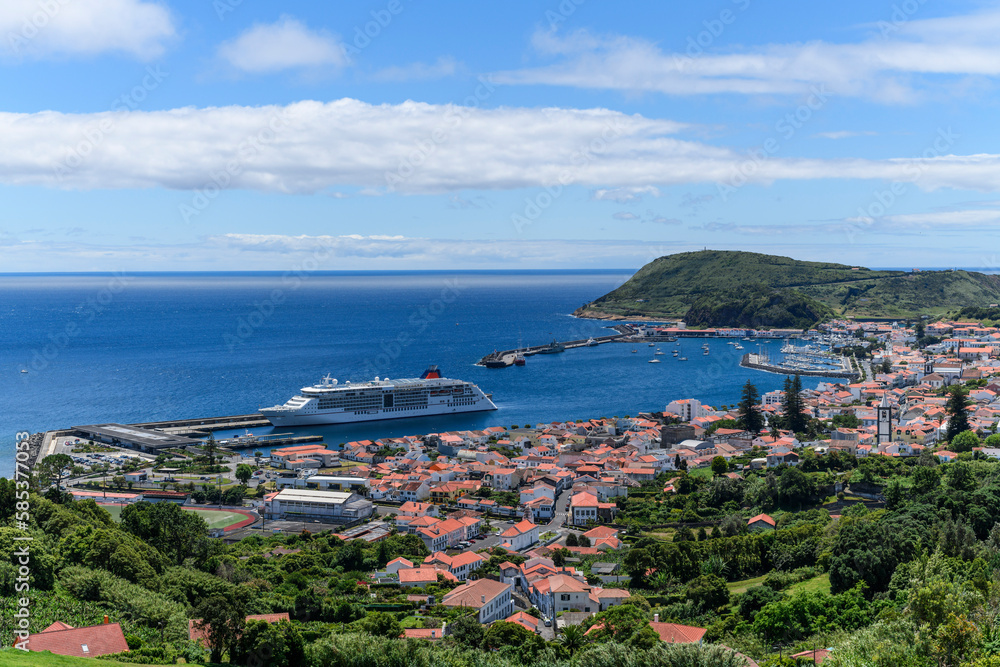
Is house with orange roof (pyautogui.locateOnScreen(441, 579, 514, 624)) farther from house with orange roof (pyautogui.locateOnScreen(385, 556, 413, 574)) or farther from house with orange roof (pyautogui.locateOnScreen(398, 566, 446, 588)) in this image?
house with orange roof (pyautogui.locateOnScreen(385, 556, 413, 574))

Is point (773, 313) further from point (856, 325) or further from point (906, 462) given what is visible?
point (906, 462)

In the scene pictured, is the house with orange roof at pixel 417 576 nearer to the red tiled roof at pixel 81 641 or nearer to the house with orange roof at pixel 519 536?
the house with orange roof at pixel 519 536

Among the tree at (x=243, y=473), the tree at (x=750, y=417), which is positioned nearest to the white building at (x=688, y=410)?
the tree at (x=750, y=417)

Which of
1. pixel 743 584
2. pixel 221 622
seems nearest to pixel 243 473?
pixel 221 622

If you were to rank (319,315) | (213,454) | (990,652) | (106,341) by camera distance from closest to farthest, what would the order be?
(990,652) < (213,454) < (106,341) < (319,315)

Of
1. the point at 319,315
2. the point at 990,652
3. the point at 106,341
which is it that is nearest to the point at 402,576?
→ the point at 990,652

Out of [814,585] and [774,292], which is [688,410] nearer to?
[814,585]

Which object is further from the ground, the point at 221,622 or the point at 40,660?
the point at 40,660
